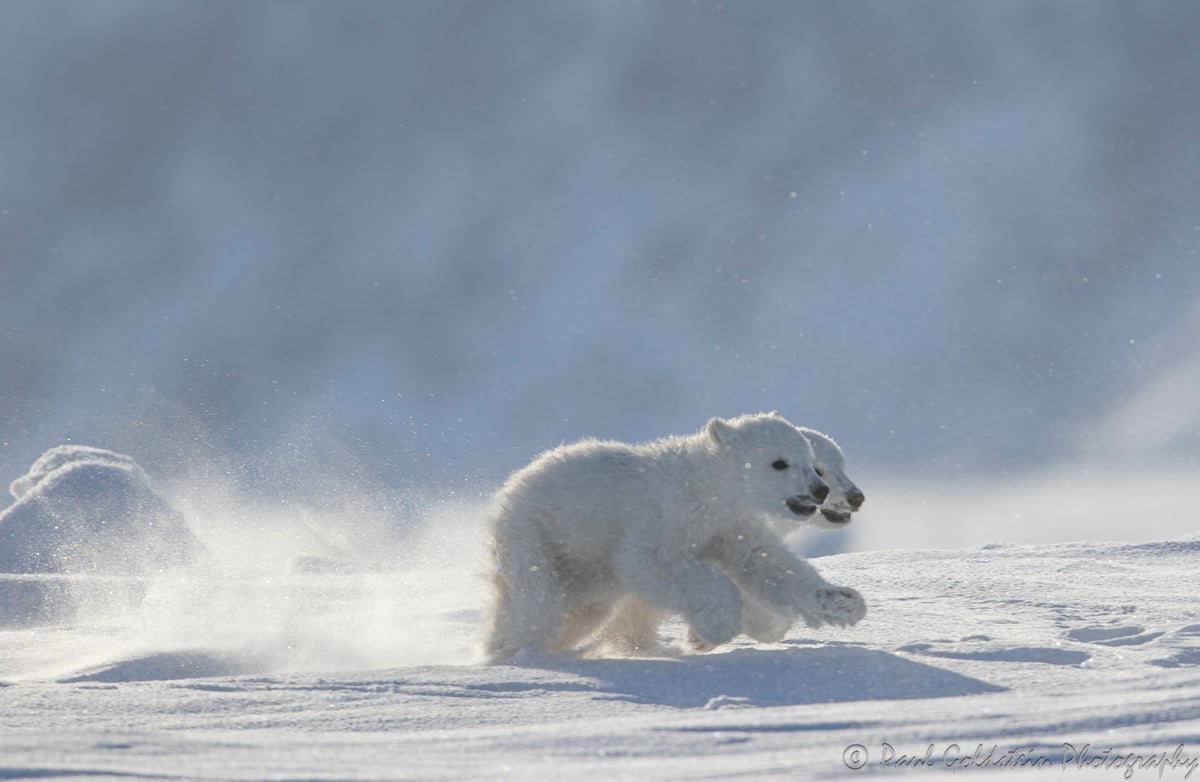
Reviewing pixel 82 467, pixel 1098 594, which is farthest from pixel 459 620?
pixel 82 467

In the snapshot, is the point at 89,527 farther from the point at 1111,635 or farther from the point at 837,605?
the point at 1111,635


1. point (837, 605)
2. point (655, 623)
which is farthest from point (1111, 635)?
point (655, 623)

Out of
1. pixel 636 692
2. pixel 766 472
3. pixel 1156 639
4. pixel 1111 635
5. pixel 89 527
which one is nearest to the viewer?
pixel 636 692

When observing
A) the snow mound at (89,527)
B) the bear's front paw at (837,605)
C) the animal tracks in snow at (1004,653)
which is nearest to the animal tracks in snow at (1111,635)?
the animal tracks in snow at (1004,653)

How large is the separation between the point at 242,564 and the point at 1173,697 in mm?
10861

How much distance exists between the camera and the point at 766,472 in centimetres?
680

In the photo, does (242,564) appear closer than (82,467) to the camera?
Yes

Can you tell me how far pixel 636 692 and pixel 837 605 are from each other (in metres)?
A: 1.74

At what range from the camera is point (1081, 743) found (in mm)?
3346

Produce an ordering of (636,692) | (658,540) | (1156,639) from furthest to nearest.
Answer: (658,540), (1156,639), (636,692)

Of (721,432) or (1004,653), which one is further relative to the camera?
(721,432)

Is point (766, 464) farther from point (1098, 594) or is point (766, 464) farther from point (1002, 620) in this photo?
point (1098, 594)
